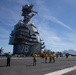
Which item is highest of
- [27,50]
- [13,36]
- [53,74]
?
[13,36]

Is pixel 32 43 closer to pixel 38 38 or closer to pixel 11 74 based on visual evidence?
pixel 38 38

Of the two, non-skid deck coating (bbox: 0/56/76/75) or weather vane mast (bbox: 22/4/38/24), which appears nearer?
non-skid deck coating (bbox: 0/56/76/75)

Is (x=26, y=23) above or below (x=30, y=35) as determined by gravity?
above

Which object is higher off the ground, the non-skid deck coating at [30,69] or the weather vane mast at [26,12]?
the weather vane mast at [26,12]

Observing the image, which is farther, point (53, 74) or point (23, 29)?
point (23, 29)

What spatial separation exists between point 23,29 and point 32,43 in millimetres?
6712

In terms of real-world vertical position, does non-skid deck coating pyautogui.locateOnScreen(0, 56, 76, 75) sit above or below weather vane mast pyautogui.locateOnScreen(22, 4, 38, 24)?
below

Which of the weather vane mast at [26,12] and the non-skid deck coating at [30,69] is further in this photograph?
the weather vane mast at [26,12]

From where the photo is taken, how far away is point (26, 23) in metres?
86.9

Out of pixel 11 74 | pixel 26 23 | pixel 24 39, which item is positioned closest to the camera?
pixel 11 74

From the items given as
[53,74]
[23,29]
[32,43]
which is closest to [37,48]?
[32,43]

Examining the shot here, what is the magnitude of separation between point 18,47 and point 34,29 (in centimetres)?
1034

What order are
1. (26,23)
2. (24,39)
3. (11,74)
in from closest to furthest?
(11,74)
(24,39)
(26,23)

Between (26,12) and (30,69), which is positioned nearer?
(30,69)
